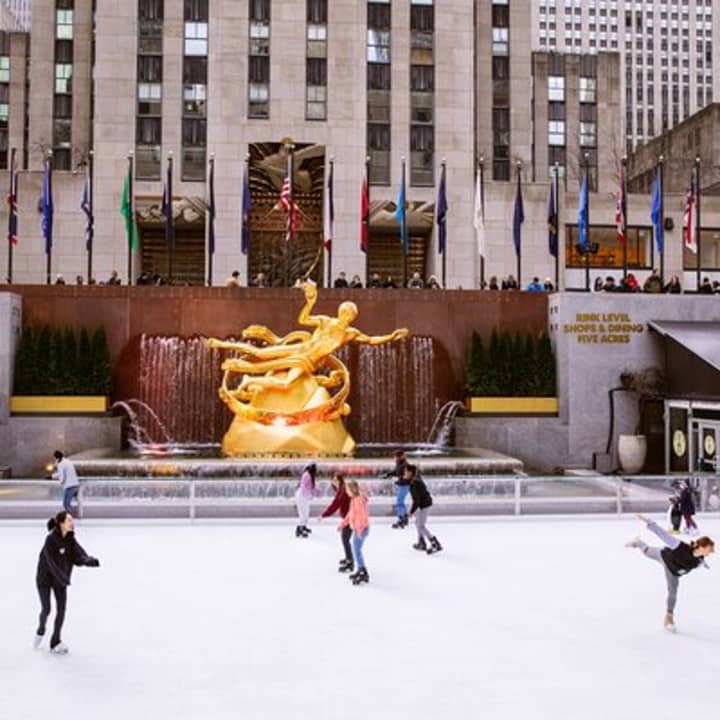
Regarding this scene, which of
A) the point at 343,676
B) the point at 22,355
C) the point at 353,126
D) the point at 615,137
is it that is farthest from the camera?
the point at 615,137

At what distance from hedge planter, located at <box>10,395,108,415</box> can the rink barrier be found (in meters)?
8.17

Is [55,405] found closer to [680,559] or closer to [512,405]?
[512,405]

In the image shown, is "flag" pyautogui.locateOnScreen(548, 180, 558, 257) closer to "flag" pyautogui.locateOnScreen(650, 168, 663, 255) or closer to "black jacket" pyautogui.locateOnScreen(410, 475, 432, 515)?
"flag" pyautogui.locateOnScreen(650, 168, 663, 255)

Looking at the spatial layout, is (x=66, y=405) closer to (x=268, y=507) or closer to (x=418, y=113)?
(x=268, y=507)

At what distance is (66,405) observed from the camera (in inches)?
989

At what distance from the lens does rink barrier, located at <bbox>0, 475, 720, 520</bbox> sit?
1670 cm

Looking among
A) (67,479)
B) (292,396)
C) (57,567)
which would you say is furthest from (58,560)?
(292,396)

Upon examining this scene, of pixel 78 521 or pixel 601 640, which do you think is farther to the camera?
pixel 78 521

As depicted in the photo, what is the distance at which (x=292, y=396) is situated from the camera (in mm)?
22625

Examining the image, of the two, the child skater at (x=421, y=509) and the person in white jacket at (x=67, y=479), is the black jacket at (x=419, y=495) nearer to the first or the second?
the child skater at (x=421, y=509)

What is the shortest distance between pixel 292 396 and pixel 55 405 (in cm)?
670

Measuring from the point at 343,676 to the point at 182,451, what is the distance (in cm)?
1626

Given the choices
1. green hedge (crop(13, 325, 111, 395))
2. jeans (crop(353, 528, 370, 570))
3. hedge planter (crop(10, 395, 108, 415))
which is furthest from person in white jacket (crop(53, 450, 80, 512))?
green hedge (crop(13, 325, 111, 395))

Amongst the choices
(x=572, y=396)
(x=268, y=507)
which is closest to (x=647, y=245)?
(x=572, y=396)
